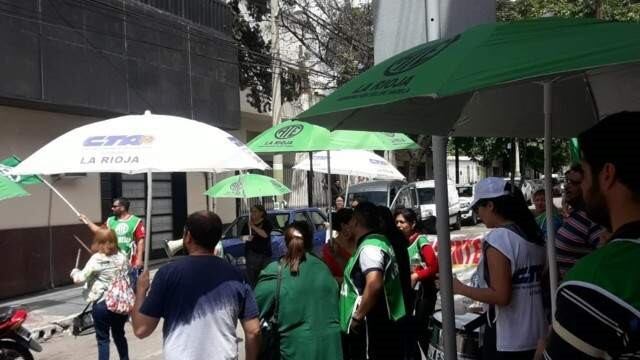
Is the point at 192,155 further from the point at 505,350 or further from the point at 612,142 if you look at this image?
the point at 612,142

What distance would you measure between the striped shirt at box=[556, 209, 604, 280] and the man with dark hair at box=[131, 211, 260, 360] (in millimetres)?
1853

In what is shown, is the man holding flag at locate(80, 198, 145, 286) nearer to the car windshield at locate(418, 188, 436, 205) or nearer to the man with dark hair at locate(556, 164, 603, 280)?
the man with dark hair at locate(556, 164, 603, 280)

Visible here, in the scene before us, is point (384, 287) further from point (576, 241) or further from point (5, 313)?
point (5, 313)

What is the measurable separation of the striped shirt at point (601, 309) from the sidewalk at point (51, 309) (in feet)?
31.2

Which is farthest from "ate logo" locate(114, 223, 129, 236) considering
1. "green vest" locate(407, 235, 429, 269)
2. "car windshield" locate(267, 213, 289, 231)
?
"car windshield" locate(267, 213, 289, 231)

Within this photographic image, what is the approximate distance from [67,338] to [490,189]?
8163mm

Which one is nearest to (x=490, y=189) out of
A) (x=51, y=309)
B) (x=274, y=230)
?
(x=274, y=230)

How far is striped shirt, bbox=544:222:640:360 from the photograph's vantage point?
1.51m

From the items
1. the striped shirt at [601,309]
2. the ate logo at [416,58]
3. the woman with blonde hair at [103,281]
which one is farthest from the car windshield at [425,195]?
the striped shirt at [601,309]

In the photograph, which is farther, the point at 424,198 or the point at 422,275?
the point at 424,198

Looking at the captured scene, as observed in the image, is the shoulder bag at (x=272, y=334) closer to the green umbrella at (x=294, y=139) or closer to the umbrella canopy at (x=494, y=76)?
the umbrella canopy at (x=494, y=76)

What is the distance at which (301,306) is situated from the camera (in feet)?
13.3

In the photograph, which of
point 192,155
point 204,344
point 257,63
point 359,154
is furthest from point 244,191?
point 257,63

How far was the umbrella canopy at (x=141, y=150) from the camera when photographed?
174 inches
